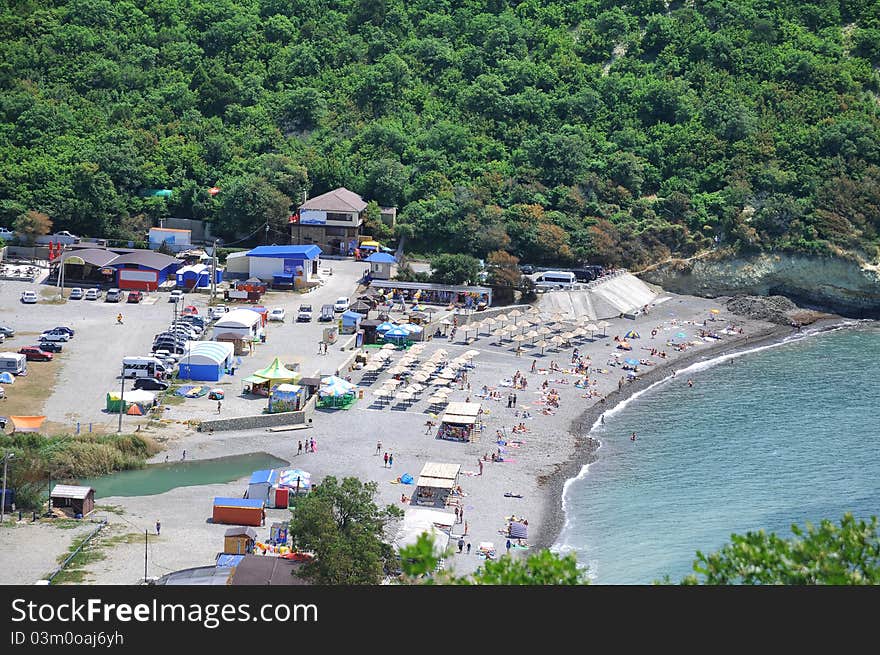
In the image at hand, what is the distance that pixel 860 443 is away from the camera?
5856 cm

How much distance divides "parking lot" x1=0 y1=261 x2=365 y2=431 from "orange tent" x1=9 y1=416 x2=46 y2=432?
1083mm

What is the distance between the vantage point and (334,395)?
58.5 metres

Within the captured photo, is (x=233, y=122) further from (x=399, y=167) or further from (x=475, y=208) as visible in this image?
(x=475, y=208)

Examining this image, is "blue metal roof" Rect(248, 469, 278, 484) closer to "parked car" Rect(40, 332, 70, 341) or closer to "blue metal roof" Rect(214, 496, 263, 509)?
"blue metal roof" Rect(214, 496, 263, 509)

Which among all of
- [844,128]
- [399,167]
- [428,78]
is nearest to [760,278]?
[844,128]

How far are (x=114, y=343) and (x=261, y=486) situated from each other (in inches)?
909

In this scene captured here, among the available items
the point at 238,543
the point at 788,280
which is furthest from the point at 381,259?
the point at 238,543

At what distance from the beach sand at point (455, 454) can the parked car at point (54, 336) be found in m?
15.9

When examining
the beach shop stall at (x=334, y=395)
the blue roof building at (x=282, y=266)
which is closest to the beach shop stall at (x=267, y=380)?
the beach shop stall at (x=334, y=395)

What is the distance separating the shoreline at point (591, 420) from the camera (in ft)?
153

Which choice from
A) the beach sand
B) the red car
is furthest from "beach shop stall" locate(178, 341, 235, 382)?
the red car

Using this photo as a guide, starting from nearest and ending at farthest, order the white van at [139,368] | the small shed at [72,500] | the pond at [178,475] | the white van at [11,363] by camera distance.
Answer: the small shed at [72,500] < the pond at [178,475] < the white van at [11,363] < the white van at [139,368]

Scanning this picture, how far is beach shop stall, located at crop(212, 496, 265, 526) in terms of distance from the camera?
4381cm

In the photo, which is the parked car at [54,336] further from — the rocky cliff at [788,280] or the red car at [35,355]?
the rocky cliff at [788,280]
